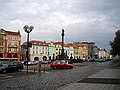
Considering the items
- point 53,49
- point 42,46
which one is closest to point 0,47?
point 42,46

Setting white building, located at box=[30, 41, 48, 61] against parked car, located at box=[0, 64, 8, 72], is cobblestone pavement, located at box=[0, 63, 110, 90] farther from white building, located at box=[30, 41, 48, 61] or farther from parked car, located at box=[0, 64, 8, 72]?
white building, located at box=[30, 41, 48, 61]

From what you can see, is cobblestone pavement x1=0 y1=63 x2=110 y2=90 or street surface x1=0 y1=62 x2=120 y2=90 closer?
cobblestone pavement x1=0 y1=63 x2=110 y2=90

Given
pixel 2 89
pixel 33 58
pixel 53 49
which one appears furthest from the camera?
pixel 53 49

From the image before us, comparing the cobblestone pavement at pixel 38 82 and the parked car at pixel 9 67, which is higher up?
the parked car at pixel 9 67

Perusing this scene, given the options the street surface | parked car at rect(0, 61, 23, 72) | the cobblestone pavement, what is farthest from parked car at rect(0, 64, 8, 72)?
the cobblestone pavement

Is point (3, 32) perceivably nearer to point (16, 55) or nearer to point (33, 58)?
point (16, 55)

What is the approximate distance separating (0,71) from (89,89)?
2594cm

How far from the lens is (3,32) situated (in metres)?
130

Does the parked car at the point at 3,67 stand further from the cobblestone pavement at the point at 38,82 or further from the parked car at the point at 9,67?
the cobblestone pavement at the point at 38,82

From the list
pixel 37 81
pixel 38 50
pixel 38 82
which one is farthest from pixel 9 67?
pixel 38 50

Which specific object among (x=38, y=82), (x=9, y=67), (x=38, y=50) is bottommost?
(x=38, y=82)

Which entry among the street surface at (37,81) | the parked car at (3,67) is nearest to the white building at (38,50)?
the parked car at (3,67)

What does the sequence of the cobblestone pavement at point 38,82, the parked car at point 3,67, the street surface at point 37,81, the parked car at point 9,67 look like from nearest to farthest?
the cobblestone pavement at point 38,82 < the street surface at point 37,81 < the parked car at point 3,67 < the parked car at point 9,67

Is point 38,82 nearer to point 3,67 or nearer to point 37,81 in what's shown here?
point 37,81
